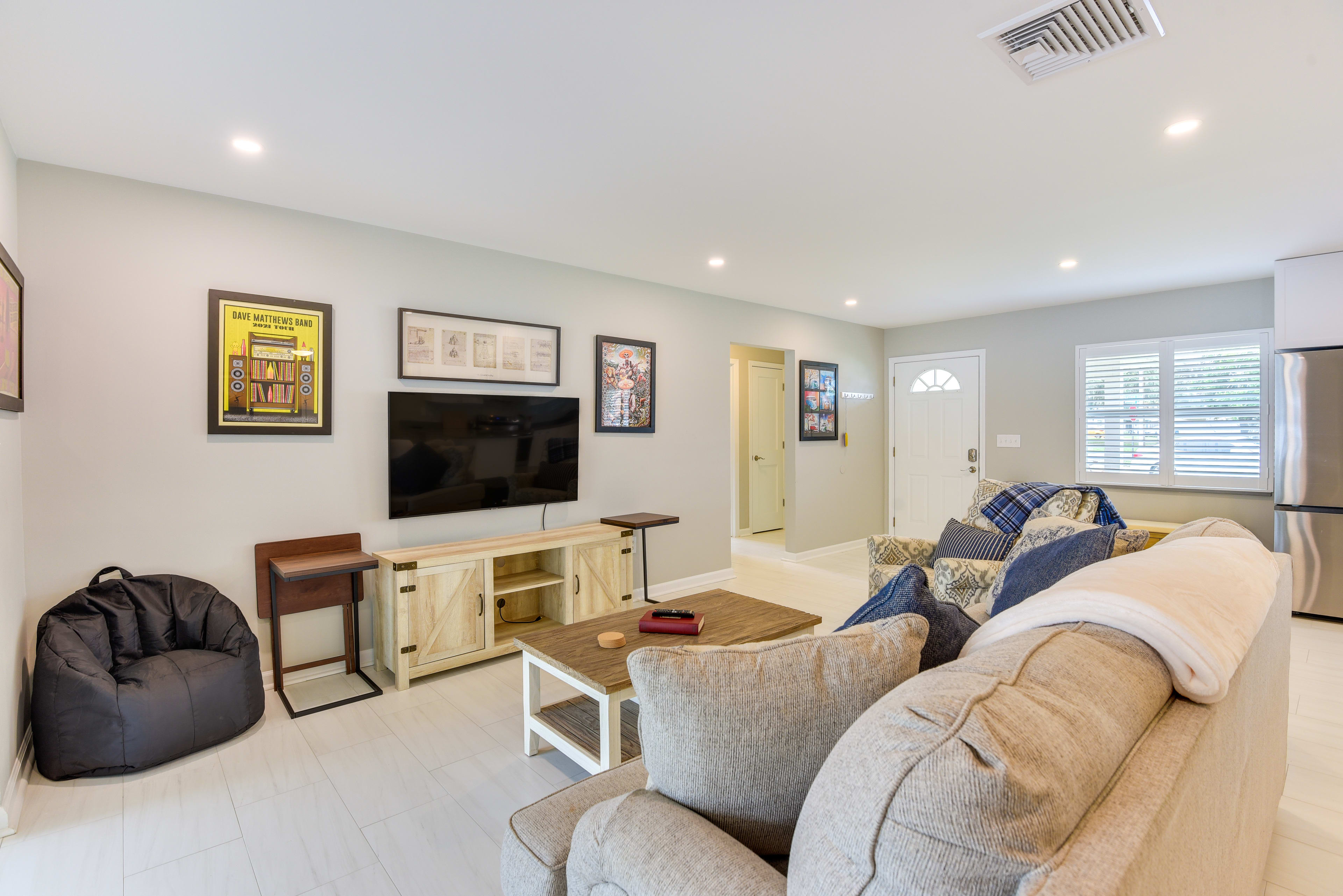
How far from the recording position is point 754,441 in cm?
764

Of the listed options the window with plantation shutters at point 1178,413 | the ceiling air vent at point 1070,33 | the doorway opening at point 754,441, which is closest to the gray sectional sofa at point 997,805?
the ceiling air vent at point 1070,33

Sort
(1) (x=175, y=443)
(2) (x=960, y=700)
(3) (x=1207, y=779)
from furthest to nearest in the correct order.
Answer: (1) (x=175, y=443) < (3) (x=1207, y=779) < (2) (x=960, y=700)

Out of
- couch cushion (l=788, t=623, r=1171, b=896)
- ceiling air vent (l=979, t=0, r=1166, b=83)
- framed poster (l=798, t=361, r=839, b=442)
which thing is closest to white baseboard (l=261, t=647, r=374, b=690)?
couch cushion (l=788, t=623, r=1171, b=896)

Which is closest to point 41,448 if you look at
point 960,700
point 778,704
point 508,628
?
point 508,628

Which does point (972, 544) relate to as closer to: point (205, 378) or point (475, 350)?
point (475, 350)

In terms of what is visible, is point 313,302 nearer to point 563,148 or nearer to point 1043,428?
point 563,148

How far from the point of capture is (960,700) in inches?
27.7

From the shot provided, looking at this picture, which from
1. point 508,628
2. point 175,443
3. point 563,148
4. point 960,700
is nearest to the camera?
point 960,700

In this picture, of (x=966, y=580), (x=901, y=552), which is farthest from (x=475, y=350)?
(x=966, y=580)

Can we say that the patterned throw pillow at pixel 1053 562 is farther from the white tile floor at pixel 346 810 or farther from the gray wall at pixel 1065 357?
the gray wall at pixel 1065 357

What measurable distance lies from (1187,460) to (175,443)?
663cm

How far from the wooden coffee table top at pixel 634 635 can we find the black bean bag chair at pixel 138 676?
3.98 ft

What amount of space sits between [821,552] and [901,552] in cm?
280

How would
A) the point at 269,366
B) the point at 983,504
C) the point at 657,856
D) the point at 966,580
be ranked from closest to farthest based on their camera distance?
the point at 657,856 < the point at 966,580 < the point at 269,366 < the point at 983,504
